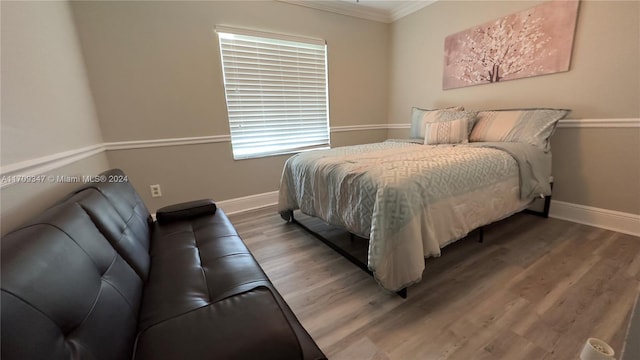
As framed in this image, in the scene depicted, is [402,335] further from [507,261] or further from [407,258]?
[507,261]

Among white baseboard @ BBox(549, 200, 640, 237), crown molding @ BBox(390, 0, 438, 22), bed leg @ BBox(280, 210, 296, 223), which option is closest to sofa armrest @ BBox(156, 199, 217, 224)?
bed leg @ BBox(280, 210, 296, 223)

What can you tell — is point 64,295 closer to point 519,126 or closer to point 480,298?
point 480,298

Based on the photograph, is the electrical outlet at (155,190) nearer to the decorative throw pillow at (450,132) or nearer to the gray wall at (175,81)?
the gray wall at (175,81)

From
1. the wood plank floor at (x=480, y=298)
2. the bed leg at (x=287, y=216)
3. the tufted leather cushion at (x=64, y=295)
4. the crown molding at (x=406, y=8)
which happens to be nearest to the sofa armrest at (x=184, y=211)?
the wood plank floor at (x=480, y=298)

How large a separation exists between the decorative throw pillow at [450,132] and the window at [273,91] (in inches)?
58.2

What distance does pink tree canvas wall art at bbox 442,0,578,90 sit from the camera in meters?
2.17

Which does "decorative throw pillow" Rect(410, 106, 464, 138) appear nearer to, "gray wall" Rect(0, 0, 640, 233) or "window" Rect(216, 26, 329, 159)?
"gray wall" Rect(0, 0, 640, 233)

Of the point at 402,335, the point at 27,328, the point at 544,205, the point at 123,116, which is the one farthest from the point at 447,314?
the point at 123,116

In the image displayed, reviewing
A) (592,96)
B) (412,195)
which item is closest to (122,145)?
(412,195)

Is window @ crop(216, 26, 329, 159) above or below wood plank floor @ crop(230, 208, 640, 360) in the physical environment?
above

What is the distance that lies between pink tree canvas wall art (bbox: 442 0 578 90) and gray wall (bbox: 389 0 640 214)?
0.07 meters

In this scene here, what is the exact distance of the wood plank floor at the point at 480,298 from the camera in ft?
3.78

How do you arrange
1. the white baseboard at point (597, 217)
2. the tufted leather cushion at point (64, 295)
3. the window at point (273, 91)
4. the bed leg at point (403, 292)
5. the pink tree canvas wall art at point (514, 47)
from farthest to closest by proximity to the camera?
the window at point (273, 91) → the pink tree canvas wall art at point (514, 47) → the white baseboard at point (597, 217) → the bed leg at point (403, 292) → the tufted leather cushion at point (64, 295)

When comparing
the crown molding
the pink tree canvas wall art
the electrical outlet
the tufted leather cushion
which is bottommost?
the electrical outlet
